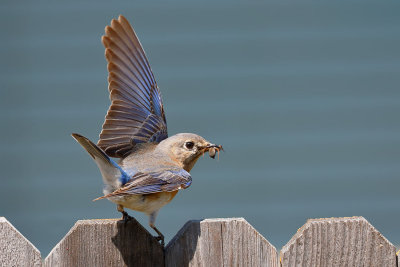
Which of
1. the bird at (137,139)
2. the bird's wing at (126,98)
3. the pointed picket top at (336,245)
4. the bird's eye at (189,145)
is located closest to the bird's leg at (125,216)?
the bird at (137,139)

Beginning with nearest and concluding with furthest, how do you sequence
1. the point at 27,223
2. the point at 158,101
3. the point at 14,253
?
the point at 14,253
the point at 158,101
the point at 27,223

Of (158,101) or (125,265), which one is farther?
(158,101)

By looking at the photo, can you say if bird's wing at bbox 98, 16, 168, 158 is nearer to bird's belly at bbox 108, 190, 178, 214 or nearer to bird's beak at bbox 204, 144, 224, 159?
bird's beak at bbox 204, 144, 224, 159

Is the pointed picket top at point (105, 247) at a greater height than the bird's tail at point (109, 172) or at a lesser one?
lesser

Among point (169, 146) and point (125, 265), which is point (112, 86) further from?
point (125, 265)

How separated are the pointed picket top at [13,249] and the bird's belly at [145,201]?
1.89 feet

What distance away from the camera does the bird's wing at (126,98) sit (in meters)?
3.84

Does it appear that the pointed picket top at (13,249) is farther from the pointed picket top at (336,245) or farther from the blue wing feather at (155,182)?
the pointed picket top at (336,245)

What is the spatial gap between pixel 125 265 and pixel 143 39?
19.7 ft

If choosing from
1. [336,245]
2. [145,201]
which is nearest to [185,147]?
[145,201]

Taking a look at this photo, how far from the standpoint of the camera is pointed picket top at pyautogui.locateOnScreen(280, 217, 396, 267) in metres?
2.81

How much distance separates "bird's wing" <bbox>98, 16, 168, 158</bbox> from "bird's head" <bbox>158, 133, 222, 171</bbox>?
5.7 inches

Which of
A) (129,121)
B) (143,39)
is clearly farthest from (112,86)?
(143,39)

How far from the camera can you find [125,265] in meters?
2.80
